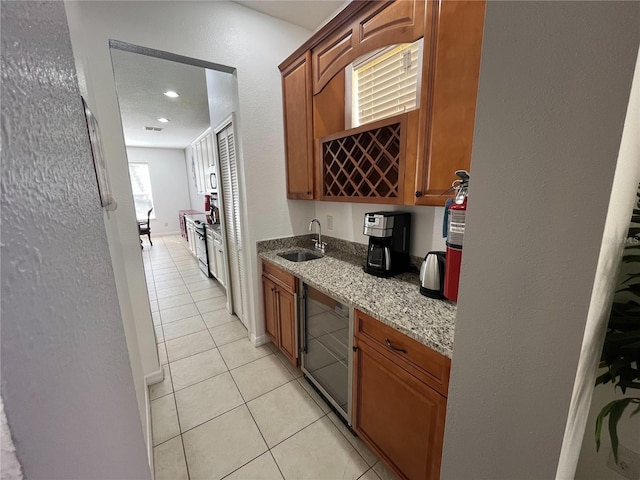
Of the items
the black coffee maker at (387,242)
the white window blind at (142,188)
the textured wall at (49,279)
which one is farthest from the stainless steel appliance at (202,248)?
the white window blind at (142,188)

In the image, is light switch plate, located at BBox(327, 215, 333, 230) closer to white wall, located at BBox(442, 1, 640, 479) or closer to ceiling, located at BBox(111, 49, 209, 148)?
white wall, located at BBox(442, 1, 640, 479)

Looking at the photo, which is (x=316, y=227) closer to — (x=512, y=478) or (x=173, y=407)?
(x=173, y=407)

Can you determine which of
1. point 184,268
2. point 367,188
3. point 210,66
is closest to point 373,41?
point 367,188

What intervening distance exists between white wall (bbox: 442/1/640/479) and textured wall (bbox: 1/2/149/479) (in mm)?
792

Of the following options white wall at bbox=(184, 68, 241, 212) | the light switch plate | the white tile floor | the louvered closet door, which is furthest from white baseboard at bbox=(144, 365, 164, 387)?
white wall at bbox=(184, 68, 241, 212)

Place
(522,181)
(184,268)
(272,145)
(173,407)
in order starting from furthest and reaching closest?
1. (184,268)
2. (272,145)
3. (173,407)
4. (522,181)

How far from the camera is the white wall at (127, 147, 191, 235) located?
7.20 meters

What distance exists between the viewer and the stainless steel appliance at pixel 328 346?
1447mm

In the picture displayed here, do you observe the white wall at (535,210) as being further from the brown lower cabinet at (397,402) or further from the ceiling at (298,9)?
the ceiling at (298,9)

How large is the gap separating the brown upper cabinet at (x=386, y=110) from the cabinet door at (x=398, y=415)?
31.8 inches

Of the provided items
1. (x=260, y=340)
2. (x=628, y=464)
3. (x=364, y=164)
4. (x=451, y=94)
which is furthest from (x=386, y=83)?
(x=260, y=340)

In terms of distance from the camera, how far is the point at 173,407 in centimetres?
175

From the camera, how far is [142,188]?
287 inches

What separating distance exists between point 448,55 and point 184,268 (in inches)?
192
